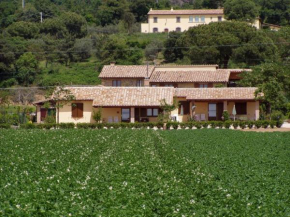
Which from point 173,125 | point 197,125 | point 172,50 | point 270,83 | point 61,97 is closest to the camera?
point 173,125

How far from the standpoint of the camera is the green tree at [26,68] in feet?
290

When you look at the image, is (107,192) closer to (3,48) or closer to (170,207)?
(170,207)

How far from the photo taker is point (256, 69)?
69.6m

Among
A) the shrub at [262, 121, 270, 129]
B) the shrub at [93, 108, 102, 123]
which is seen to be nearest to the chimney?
the shrub at [93, 108, 102, 123]

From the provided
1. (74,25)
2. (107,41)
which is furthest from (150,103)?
(74,25)

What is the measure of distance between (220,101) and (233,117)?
2119mm

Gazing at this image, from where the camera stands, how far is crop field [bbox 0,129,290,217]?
12.2 meters

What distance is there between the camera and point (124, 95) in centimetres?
6203

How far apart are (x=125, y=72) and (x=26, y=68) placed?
2036cm

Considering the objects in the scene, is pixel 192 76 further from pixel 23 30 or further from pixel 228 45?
pixel 23 30

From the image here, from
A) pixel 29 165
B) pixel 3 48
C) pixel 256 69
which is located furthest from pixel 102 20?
pixel 29 165

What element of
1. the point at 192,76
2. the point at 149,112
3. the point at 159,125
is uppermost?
the point at 192,76

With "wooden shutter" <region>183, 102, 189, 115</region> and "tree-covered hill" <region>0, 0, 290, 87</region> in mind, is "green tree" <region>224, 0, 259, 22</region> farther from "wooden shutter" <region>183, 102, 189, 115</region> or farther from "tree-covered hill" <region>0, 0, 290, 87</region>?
"wooden shutter" <region>183, 102, 189, 115</region>

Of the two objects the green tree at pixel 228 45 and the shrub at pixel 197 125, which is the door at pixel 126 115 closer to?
the shrub at pixel 197 125
